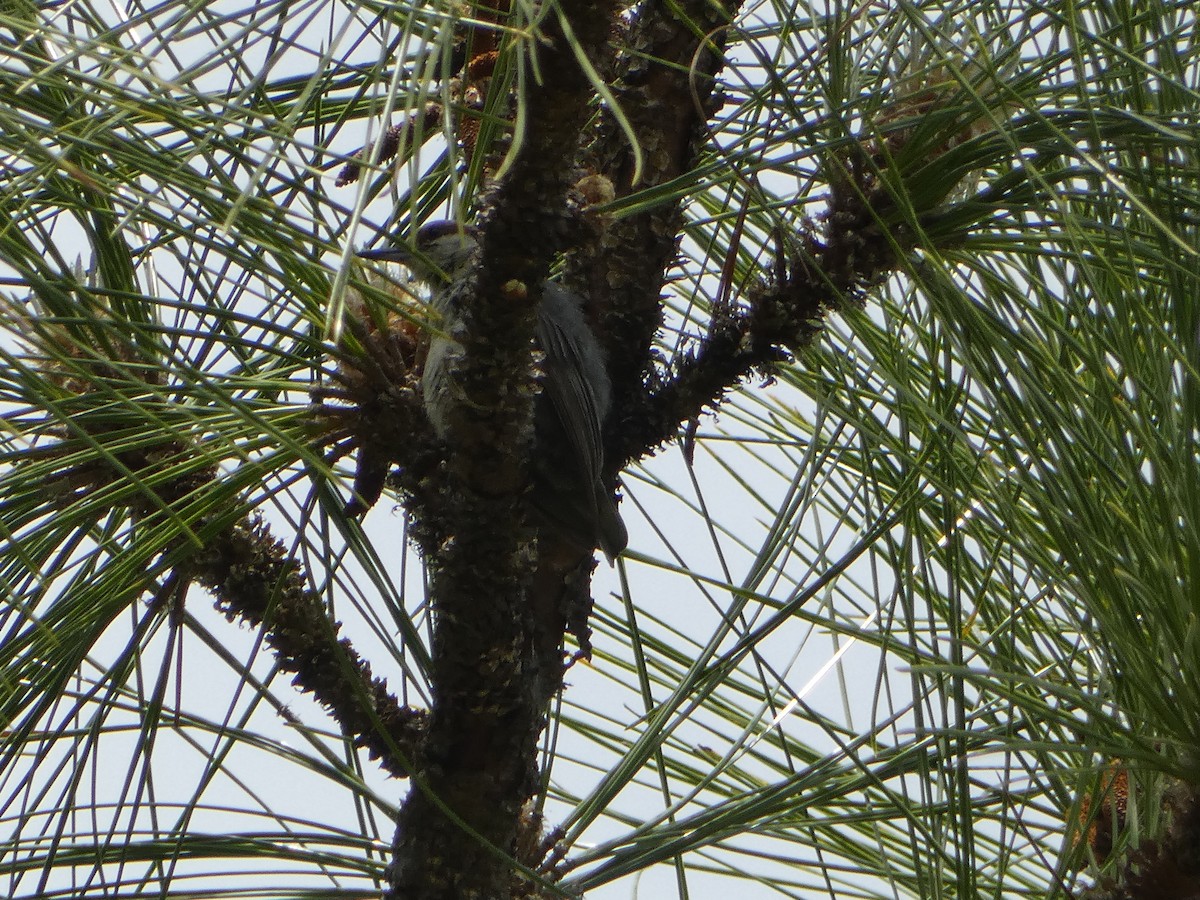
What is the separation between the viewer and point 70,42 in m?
0.85

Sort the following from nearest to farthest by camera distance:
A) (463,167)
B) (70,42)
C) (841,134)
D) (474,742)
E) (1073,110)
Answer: (70,42) < (1073,110) < (841,134) < (474,742) < (463,167)

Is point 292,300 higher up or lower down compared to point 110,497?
higher up

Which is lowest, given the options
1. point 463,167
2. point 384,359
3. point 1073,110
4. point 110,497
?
point 110,497

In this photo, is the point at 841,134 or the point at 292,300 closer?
the point at 841,134

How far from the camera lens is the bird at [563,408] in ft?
4.47

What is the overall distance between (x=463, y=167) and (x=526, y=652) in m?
0.67

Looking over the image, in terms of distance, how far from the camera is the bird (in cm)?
136

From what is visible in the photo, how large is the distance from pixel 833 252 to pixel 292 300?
0.59m

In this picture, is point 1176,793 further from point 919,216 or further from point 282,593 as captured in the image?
point 282,593

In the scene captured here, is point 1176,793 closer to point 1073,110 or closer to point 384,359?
point 1073,110

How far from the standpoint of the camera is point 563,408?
198 centimetres

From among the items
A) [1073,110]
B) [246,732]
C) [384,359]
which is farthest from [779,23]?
[246,732]

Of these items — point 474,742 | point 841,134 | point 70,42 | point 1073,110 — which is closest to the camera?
point 70,42

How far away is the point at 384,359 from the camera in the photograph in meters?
1.37
